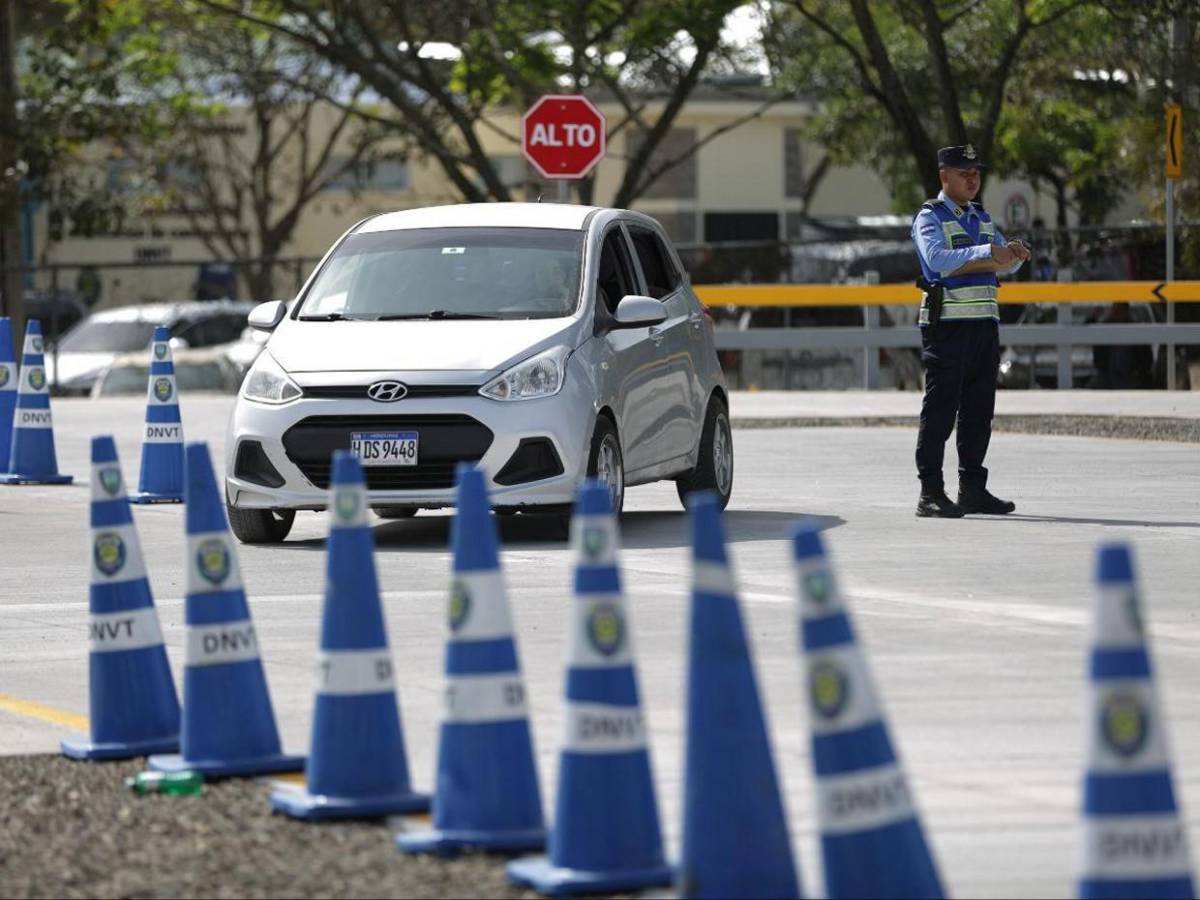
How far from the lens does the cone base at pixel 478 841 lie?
5727 millimetres

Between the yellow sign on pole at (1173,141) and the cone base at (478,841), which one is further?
the yellow sign on pole at (1173,141)

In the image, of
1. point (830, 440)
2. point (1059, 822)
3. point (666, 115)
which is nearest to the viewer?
point (1059, 822)

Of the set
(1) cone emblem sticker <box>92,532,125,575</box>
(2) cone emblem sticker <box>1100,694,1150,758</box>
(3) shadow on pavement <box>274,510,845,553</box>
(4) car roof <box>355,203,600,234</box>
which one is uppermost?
(4) car roof <box>355,203,600,234</box>

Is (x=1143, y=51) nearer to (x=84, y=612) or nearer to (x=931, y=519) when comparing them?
(x=931, y=519)

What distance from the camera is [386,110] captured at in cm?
5941

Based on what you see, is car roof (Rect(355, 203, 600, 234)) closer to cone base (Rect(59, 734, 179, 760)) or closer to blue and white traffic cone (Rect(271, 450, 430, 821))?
cone base (Rect(59, 734, 179, 760))

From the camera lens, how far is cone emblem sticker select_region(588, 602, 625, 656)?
536 centimetres

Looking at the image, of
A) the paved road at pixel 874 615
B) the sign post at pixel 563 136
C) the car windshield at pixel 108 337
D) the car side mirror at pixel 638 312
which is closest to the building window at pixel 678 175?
the car windshield at pixel 108 337

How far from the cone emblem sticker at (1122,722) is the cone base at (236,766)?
2.87 metres

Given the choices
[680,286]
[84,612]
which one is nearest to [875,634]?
[84,612]

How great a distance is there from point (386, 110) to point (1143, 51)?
95.2 ft

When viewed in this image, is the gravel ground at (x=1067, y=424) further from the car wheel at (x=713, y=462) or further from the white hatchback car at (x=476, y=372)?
the white hatchback car at (x=476, y=372)

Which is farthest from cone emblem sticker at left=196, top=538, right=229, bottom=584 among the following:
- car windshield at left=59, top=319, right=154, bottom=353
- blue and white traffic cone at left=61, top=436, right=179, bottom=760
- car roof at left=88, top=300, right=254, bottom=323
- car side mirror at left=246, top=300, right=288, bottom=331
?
car roof at left=88, top=300, right=254, bottom=323

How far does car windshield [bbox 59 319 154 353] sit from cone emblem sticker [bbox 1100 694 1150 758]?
34527 mm
